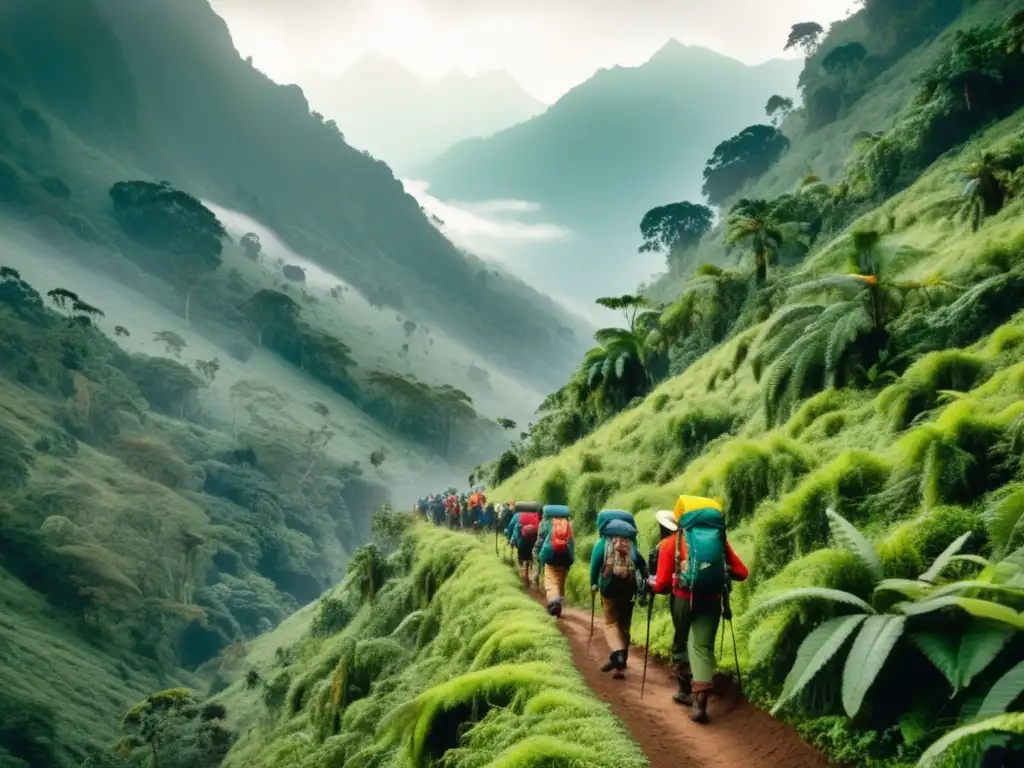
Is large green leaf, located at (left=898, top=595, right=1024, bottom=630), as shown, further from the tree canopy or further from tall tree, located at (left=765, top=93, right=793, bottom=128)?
tall tree, located at (left=765, top=93, right=793, bottom=128)

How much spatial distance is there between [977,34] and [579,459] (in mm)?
24991

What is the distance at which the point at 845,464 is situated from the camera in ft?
22.9

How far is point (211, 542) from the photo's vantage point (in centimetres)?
7625

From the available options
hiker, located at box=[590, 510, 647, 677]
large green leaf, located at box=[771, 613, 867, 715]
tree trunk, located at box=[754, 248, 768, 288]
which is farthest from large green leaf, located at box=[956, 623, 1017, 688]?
tree trunk, located at box=[754, 248, 768, 288]

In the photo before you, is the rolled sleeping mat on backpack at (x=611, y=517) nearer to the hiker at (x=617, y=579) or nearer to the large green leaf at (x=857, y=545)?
the hiker at (x=617, y=579)

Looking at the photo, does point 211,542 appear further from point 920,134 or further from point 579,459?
point 920,134

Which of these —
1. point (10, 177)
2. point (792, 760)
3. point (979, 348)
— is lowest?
point (792, 760)

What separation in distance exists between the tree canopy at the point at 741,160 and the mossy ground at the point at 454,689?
2951 inches

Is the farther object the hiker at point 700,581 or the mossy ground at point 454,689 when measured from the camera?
the hiker at point 700,581

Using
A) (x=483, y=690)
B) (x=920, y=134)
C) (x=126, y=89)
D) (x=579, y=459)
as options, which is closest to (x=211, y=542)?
(x=579, y=459)

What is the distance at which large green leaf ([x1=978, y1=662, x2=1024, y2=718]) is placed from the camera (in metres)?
3.10

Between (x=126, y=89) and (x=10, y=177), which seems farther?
(x=126, y=89)

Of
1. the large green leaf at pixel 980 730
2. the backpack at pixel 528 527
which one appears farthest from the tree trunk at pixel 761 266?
the large green leaf at pixel 980 730

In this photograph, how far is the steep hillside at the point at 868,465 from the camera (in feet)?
12.4
